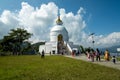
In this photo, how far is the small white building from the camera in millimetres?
66500

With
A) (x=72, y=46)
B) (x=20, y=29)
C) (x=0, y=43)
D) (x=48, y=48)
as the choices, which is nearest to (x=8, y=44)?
(x=0, y=43)

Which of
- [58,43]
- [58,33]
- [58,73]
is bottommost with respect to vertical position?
[58,73]

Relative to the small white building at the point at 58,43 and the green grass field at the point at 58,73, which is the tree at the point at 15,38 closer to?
the small white building at the point at 58,43

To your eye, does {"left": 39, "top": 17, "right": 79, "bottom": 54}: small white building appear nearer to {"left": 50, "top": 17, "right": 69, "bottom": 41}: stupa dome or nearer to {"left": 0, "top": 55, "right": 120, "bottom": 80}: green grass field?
{"left": 50, "top": 17, "right": 69, "bottom": 41}: stupa dome

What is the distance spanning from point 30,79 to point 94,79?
3.44 meters

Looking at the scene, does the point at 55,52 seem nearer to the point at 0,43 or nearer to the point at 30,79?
the point at 0,43

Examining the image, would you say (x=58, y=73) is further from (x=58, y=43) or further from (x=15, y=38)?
(x=15, y=38)

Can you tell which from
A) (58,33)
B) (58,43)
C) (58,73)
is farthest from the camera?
(58,33)

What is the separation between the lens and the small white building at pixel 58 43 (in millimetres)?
66500

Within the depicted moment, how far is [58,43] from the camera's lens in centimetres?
6875

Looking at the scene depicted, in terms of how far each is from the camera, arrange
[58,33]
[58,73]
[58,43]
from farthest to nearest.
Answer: [58,33], [58,43], [58,73]

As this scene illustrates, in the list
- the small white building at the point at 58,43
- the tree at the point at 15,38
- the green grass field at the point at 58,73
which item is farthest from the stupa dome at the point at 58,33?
the green grass field at the point at 58,73

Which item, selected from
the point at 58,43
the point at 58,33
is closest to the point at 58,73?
the point at 58,43

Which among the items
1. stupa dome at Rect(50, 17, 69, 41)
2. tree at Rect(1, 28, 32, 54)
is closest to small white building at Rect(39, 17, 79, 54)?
stupa dome at Rect(50, 17, 69, 41)
